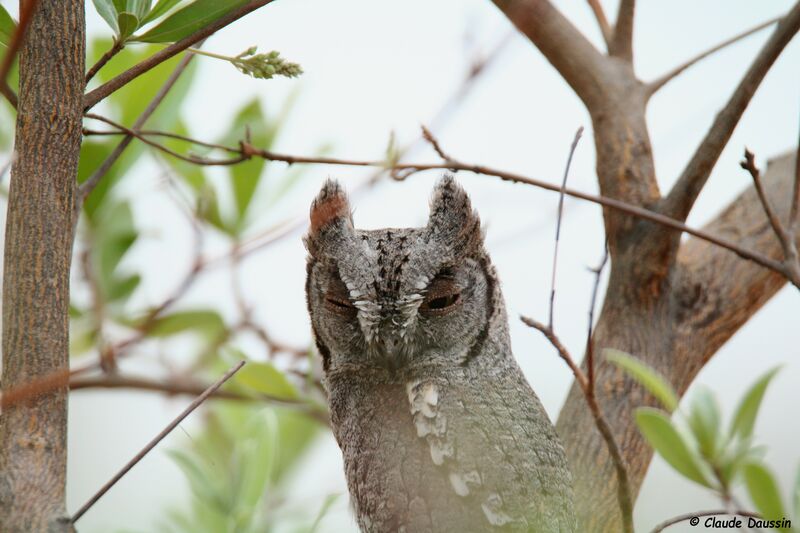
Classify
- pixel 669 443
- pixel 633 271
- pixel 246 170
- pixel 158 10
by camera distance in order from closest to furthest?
pixel 669 443 < pixel 158 10 < pixel 633 271 < pixel 246 170

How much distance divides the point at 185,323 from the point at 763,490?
6.91 ft

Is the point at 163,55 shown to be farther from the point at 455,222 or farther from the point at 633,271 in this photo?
the point at 633,271

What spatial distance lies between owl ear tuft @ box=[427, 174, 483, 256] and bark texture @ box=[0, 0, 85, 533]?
127 cm

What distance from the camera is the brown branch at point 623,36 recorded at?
2811 mm

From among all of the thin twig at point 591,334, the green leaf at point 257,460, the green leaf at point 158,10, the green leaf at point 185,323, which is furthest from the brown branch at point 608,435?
the green leaf at point 185,323

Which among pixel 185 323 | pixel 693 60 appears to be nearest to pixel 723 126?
pixel 693 60

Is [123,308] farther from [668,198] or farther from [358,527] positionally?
[668,198]

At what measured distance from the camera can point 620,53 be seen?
2.86 m

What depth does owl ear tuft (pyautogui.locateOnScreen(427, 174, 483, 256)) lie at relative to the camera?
8.26 ft

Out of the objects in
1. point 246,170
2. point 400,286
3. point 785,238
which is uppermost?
point 246,170

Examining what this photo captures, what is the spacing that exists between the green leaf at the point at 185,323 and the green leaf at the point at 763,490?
2034 mm

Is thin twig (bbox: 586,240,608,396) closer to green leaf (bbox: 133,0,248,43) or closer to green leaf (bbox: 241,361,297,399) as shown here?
green leaf (bbox: 133,0,248,43)

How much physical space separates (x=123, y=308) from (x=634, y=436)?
165 cm

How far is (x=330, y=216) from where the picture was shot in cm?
252
